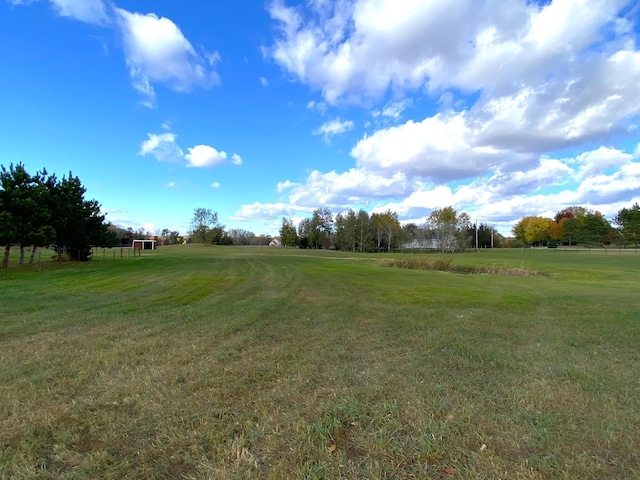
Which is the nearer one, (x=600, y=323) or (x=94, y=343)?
(x=94, y=343)

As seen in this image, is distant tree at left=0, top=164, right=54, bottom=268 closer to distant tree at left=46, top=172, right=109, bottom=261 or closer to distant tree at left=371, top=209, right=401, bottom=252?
distant tree at left=46, top=172, right=109, bottom=261

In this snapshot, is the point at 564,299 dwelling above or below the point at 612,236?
below

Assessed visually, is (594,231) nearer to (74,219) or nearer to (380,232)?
(380,232)

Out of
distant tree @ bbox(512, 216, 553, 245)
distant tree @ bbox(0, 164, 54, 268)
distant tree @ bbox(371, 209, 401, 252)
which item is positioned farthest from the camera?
distant tree @ bbox(512, 216, 553, 245)

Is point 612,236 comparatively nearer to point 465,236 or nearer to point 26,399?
point 465,236

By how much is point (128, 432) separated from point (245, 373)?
1472 mm

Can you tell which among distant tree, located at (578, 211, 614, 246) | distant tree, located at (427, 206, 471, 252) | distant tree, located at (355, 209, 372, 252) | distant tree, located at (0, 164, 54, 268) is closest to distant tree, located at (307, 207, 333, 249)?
distant tree, located at (355, 209, 372, 252)

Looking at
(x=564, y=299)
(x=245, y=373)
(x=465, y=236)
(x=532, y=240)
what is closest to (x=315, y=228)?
(x=465, y=236)

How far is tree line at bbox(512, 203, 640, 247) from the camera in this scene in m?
65.9

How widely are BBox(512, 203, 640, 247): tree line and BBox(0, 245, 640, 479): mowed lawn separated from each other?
7507 centimetres

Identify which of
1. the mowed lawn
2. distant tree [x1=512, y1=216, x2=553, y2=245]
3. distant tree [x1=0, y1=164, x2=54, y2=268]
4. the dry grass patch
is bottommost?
the mowed lawn

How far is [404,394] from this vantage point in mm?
3664

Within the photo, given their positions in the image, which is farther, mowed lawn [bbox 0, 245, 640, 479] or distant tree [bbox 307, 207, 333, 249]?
distant tree [bbox 307, 207, 333, 249]

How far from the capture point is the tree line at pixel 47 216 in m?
18.4
